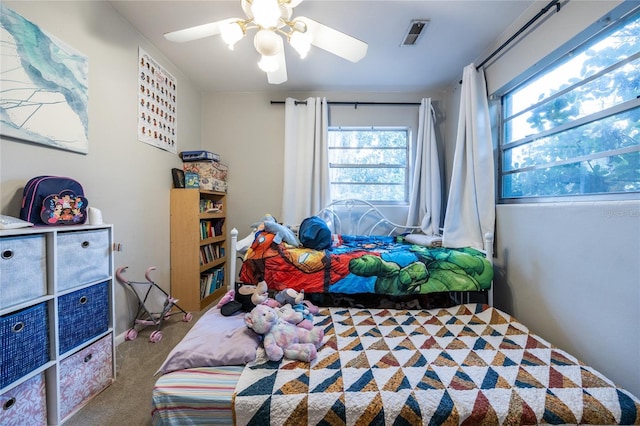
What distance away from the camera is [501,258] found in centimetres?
200

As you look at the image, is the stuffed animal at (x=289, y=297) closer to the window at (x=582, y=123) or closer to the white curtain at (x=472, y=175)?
the white curtain at (x=472, y=175)

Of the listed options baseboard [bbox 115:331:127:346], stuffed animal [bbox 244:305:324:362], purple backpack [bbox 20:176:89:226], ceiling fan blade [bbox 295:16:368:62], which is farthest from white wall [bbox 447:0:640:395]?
baseboard [bbox 115:331:127:346]

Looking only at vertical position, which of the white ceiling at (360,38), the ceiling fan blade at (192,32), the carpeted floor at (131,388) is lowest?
the carpeted floor at (131,388)

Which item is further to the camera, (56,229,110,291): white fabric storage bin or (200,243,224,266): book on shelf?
(200,243,224,266): book on shelf

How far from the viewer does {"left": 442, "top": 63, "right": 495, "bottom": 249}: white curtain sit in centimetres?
204

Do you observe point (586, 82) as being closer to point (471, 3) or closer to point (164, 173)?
point (471, 3)

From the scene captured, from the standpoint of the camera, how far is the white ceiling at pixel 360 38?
1704 mm

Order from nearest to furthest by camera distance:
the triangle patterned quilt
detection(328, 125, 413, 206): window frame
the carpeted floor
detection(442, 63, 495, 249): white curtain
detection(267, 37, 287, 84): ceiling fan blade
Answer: the triangle patterned quilt → the carpeted floor → detection(267, 37, 287, 84): ceiling fan blade → detection(442, 63, 495, 249): white curtain → detection(328, 125, 413, 206): window frame

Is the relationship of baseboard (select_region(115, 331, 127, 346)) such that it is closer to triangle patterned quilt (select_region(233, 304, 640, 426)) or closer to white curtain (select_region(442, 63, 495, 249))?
triangle patterned quilt (select_region(233, 304, 640, 426))

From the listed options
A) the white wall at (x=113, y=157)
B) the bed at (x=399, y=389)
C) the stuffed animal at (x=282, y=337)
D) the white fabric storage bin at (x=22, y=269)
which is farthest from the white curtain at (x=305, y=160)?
the white fabric storage bin at (x=22, y=269)

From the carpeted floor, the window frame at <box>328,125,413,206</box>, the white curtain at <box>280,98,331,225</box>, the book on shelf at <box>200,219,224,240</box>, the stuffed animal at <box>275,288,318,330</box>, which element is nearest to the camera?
the carpeted floor

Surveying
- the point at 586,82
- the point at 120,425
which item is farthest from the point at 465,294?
the point at 120,425

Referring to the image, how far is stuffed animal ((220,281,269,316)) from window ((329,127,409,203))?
1772mm

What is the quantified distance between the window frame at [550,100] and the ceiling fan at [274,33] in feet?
4.32
